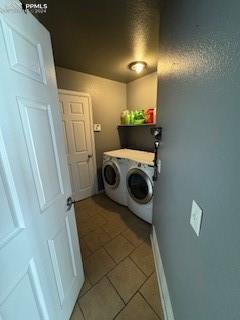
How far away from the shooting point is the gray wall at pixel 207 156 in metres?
0.42

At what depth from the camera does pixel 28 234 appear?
2.25 feet

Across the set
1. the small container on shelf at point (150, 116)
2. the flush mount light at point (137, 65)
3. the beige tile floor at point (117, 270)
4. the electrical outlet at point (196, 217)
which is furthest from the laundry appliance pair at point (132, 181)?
the flush mount light at point (137, 65)

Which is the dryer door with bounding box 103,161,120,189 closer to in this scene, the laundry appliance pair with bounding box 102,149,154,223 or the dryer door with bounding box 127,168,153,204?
the laundry appliance pair with bounding box 102,149,154,223

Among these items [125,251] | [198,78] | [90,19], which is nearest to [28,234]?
[198,78]

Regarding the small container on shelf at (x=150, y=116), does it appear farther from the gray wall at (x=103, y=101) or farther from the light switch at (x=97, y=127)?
the light switch at (x=97, y=127)

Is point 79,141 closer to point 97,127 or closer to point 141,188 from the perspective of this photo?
point 97,127

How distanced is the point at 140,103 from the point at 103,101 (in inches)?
29.9

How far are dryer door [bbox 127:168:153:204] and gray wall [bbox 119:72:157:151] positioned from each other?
98 cm

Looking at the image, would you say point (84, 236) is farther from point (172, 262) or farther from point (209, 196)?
point (209, 196)

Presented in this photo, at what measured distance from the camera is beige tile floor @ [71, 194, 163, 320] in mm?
1122

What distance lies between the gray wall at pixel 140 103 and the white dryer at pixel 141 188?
0.98 meters

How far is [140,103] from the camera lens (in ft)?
9.61

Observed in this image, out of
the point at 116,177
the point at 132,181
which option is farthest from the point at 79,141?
the point at 132,181

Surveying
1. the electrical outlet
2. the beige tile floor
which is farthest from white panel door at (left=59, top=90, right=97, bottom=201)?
the electrical outlet
